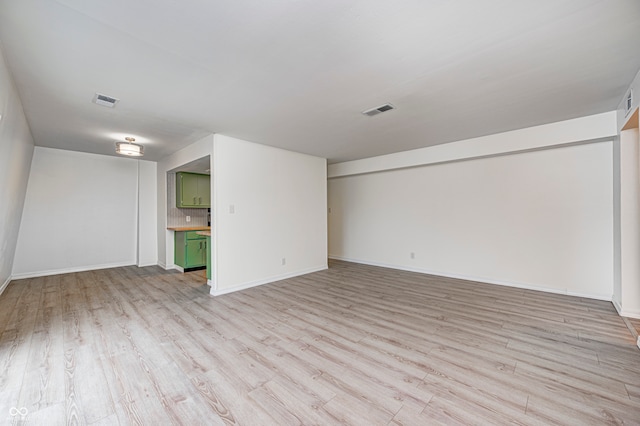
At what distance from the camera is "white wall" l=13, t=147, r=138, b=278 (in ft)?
16.9

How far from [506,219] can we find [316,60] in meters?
4.25

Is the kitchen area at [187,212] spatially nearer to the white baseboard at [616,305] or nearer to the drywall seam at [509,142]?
the drywall seam at [509,142]

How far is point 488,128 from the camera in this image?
3998 millimetres

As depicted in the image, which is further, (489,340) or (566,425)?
(489,340)

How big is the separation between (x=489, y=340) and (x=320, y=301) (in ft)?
6.78

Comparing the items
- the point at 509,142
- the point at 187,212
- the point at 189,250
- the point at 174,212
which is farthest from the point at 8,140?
the point at 509,142

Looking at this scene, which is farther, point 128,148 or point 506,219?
point 506,219

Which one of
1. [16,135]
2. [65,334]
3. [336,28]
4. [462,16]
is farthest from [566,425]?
[16,135]

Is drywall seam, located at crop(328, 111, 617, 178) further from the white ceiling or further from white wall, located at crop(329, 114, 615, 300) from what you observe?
the white ceiling

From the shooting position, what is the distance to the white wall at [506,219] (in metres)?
3.82

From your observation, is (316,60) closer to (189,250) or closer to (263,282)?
(263,282)

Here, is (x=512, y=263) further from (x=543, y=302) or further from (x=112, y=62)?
(x=112, y=62)

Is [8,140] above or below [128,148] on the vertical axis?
below

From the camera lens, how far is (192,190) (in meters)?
6.05
